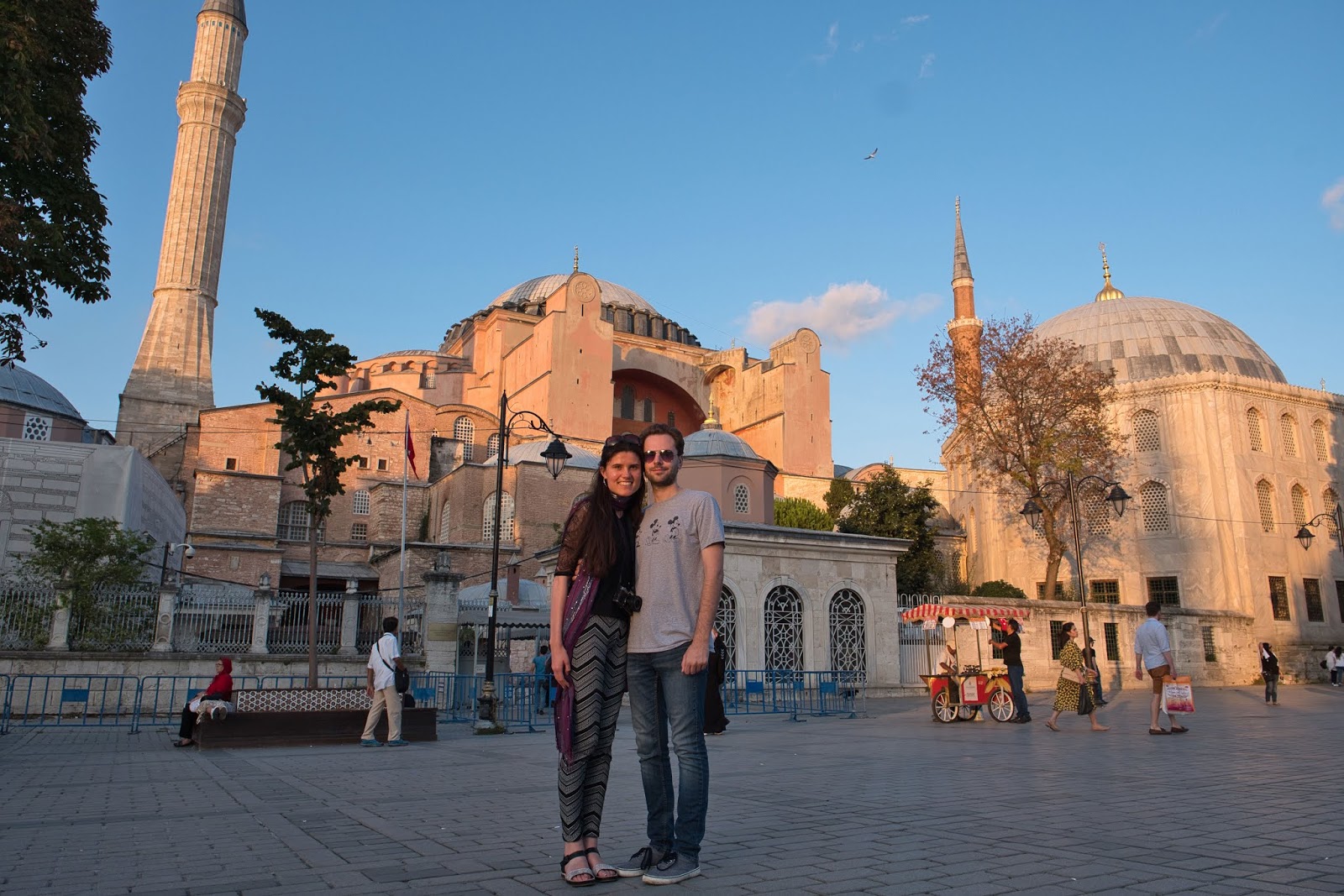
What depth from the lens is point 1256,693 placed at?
22.1 metres

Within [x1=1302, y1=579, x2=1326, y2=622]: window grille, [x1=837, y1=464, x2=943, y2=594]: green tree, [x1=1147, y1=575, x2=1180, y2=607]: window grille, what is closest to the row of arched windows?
[x1=837, y1=464, x2=943, y2=594]: green tree

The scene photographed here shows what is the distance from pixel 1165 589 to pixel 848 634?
16.8 m

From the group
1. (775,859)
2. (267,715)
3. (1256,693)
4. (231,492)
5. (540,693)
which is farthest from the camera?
(231,492)

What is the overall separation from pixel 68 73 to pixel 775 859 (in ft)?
39.6

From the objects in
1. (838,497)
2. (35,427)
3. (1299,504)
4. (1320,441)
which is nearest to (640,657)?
(35,427)

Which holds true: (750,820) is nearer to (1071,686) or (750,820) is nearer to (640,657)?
(640,657)

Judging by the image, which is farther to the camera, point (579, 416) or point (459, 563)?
point (579, 416)

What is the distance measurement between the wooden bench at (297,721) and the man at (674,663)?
7.04 meters

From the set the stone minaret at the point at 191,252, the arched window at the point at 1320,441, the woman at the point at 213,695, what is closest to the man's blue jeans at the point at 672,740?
the woman at the point at 213,695

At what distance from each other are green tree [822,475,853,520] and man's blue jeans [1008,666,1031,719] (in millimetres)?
25736

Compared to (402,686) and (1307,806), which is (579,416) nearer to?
(402,686)

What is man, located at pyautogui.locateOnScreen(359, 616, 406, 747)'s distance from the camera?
9203 millimetres

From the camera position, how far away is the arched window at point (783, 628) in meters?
19.1

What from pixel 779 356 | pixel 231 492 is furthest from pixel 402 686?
pixel 779 356
